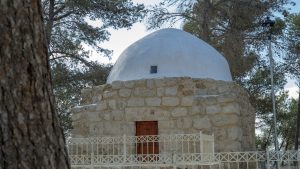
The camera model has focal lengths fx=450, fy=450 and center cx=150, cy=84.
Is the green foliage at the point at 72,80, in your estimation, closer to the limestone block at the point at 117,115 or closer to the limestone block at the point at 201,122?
the limestone block at the point at 117,115

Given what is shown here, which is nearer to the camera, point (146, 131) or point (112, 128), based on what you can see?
point (146, 131)

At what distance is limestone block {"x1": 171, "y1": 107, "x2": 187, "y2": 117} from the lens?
28.3ft

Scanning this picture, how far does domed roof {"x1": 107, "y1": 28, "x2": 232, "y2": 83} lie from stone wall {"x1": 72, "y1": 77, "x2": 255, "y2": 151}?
48 cm

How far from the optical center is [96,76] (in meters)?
14.2

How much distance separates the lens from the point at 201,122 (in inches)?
336

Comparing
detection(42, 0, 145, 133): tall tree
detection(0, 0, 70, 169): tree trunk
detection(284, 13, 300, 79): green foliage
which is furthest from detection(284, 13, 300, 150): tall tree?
detection(0, 0, 70, 169): tree trunk

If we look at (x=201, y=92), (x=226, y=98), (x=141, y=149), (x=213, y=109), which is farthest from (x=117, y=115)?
(x=226, y=98)

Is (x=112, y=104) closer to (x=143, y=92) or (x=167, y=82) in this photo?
(x=143, y=92)

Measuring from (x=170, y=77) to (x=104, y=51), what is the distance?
6.40m

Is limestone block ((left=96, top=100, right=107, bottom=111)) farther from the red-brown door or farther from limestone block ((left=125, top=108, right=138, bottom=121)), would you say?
the red-brown door

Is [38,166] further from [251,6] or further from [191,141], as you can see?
[251,6]

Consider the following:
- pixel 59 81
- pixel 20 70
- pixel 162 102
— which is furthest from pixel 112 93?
Answer: pixel 20 70

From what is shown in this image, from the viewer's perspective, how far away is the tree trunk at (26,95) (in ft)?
5.94

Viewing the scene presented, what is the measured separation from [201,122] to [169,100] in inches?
29.2
